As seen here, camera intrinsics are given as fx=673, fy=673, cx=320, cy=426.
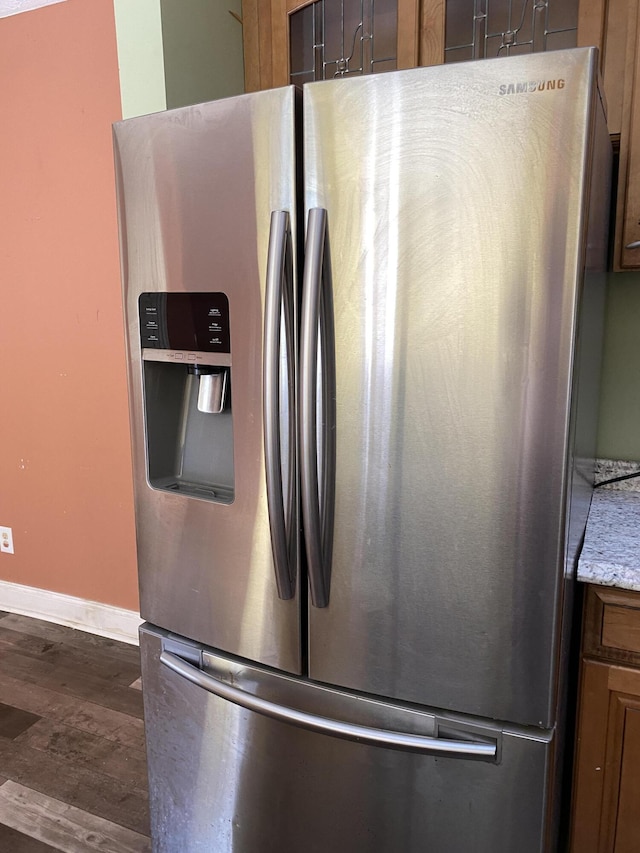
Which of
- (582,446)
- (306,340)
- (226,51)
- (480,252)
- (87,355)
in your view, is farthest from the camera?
(87,355)

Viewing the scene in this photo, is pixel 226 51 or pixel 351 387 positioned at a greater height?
pixel 226 51

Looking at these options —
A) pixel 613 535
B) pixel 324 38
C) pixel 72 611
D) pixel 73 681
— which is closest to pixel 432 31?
pixel 324 38

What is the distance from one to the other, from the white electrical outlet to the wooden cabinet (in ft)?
8.58

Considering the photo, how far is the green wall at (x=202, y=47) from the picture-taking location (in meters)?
1.88

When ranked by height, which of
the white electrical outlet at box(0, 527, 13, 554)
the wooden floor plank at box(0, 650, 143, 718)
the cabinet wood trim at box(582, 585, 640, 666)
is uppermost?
the cabinet wood trim at box(582, 585, 640, 666)

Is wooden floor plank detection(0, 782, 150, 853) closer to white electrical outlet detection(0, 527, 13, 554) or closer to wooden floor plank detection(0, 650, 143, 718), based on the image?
wooden floor plank detection(0, 650, 143, 718)

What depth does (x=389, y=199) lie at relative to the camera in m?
1.10

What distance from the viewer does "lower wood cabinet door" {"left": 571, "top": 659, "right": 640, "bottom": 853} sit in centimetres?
132

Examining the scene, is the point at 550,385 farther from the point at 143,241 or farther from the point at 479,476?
the point at 143,241

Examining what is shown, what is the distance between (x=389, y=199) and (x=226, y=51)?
3.65 ft

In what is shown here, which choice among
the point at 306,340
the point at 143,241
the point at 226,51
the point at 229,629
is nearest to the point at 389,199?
the point at 306,340

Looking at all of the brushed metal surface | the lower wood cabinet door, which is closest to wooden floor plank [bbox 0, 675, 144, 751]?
the brushed metal surface

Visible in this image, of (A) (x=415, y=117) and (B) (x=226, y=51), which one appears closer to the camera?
(A) (x=415, y=117)

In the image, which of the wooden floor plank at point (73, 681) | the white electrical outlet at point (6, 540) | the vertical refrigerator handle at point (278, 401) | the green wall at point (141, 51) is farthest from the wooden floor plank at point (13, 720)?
the green wall at point (141, 51)
